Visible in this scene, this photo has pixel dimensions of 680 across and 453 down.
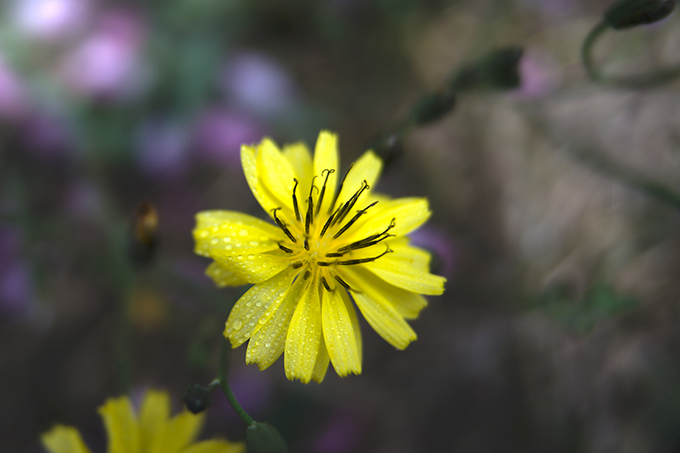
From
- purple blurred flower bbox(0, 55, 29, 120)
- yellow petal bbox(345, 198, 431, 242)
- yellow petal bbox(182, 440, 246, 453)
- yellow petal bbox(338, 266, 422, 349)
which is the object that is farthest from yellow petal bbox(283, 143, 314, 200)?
purple blurred flower bbox(0, 55, 29, 120)

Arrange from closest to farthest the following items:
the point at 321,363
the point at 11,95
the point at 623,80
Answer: the point at 321,363
the point at 623,80
the point at 11,95

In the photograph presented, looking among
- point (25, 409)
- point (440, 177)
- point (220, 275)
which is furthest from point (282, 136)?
point (25, 409)

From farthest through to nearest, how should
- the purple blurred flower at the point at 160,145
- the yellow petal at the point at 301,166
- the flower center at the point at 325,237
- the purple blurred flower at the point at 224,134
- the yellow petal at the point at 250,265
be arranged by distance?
the purple blurred flower at the point at 224,134 < the purple blurred flower at the point at 160,145 < the yellow petal at the point at 301,166 < the flower center at the point at 325,237 < the yellow petal at the point at 250,265

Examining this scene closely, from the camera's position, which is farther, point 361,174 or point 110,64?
point 110,64

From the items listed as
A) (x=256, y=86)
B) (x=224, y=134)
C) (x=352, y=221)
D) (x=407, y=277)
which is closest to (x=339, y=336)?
(x=407, y=277)

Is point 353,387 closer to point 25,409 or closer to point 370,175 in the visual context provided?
point 370,175

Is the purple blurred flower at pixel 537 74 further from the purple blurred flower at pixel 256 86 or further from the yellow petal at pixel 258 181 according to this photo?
the yellow petal at pixel 258 181

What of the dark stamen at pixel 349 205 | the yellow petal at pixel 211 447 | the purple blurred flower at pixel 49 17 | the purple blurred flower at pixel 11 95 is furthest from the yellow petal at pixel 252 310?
the purple blurred flower at pixel 49 17

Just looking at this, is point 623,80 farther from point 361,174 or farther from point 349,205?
point 349,205
